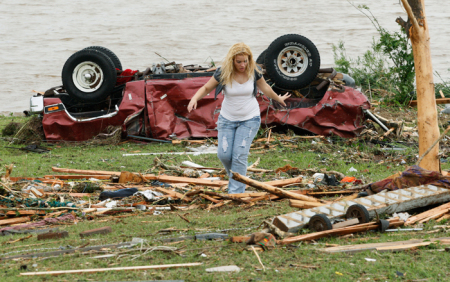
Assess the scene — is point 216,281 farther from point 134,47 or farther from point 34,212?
point 134,47

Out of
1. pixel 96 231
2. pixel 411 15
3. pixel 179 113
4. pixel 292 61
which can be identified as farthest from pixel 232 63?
pixel 179 113

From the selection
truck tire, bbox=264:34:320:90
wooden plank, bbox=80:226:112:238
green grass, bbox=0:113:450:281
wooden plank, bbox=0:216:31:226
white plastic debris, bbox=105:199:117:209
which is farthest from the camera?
truck tire, bbox=264:34:320:90

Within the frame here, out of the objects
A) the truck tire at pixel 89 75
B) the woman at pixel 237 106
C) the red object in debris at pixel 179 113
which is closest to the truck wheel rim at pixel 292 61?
the red object in debris at pixel 179 113

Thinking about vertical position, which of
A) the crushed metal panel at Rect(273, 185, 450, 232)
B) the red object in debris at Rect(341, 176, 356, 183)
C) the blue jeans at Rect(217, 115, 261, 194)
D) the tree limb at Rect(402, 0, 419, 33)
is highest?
the tree limb at Rect(402, 0, 419, 33)

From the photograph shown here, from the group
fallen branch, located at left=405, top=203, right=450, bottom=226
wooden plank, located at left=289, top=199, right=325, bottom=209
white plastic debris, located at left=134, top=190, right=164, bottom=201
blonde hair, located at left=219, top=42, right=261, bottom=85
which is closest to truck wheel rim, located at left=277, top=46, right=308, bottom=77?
blonde hair, located at left=219, top=42, right=261, bottom=85

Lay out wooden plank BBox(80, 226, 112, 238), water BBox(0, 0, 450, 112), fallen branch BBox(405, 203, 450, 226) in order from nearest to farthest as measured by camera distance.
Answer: wooden plank BBox(80, 226, 112, 238)
fallen branch BBox(405, 203, 450, 226)
water BBox(0, 0, 450, 112)

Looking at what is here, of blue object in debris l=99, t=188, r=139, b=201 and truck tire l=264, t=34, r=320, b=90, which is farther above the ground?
truck tire l=264, t=34, r=320, b=90

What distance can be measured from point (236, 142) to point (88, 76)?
6.14m

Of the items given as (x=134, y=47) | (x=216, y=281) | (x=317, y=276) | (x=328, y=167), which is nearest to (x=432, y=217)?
(x=317, y=276)

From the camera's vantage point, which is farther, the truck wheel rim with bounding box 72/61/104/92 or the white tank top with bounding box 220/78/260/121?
the truck wheel rim with bounding box 72/61/104/92

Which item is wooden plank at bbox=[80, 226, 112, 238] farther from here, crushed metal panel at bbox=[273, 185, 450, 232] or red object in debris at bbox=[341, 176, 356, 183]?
red object in debris at bbox=[341, 176, 356, 183]

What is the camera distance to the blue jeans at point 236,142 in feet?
20.2

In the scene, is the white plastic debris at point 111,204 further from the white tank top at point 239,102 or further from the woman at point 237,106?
the white tank top at point 239,102

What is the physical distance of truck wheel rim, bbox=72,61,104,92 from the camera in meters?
11.3
